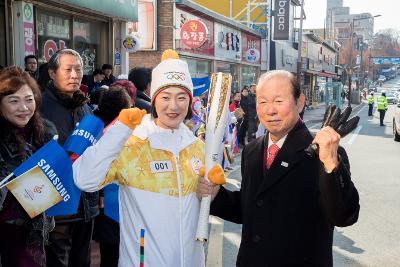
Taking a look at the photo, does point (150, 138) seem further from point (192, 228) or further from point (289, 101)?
point (289, 101)

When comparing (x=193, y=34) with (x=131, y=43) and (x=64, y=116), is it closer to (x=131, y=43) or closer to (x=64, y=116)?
(x=131, y=43)

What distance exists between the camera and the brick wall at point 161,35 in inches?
640

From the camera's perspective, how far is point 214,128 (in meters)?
2.48

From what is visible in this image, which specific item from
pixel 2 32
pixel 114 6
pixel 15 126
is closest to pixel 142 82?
pixel 15 126

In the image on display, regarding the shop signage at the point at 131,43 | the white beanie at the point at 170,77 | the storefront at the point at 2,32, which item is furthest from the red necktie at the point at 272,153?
the shop signage at the point at 131,43

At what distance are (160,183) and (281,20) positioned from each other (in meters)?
26.7

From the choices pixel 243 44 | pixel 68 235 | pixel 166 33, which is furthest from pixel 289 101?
pixel 243 44

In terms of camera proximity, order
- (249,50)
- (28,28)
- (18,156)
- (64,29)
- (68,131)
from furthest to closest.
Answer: (249,50) → (64,29) → (28,28) → (68,131) → (18,156)

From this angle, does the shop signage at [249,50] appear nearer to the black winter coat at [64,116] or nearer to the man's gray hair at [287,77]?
the black winter coat at [64,116]

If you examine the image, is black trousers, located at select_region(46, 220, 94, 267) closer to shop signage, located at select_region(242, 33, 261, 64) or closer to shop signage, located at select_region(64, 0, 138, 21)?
shop signage, located at select_region(64, 0, 138, 21)

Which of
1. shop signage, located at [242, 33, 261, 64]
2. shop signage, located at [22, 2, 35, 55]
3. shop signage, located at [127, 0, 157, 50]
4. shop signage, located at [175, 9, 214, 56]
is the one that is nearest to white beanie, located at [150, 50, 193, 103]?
shop signage, located at [22, 2, 35, 55]

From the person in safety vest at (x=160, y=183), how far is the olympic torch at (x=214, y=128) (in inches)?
2.9

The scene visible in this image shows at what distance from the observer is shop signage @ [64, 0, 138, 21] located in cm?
822

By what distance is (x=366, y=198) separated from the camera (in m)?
7.38
